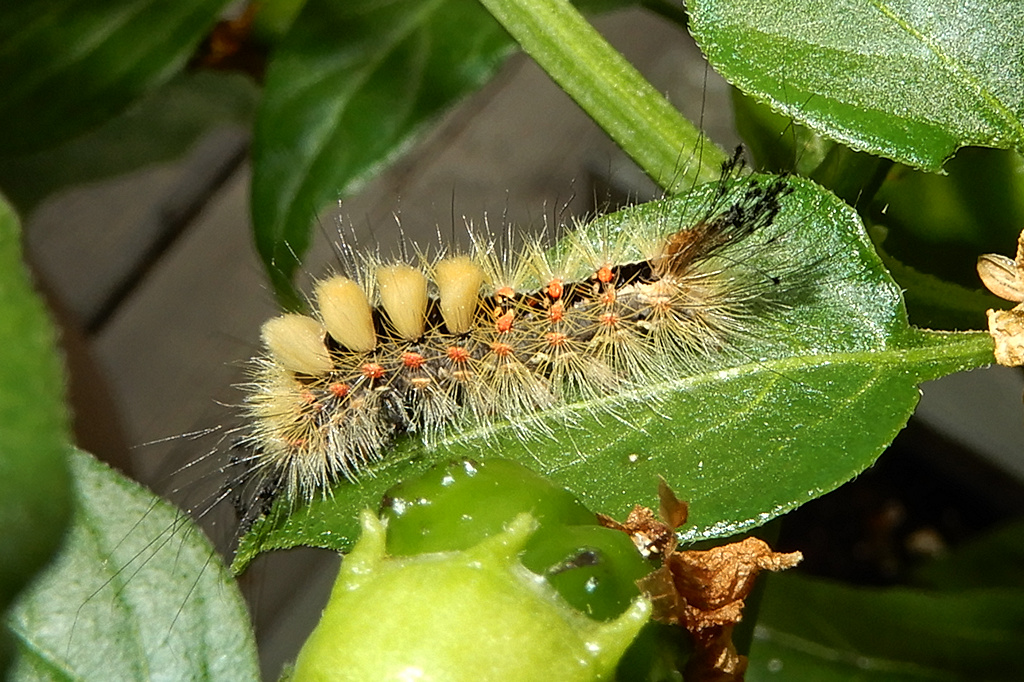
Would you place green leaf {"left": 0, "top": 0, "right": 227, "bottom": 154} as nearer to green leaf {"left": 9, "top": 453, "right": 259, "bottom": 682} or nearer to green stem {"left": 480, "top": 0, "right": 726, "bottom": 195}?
green stem {"left": 480, "top": 0, "right": 726, "bottom": 195}

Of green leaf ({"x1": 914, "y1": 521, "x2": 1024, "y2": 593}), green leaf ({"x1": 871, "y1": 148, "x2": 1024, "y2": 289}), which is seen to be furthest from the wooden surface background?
green leaf ({"x1": 871, "y1": 148, "x2": 1024, "y2": 289})

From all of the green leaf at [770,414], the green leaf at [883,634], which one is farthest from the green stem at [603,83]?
the green leaf at [883,634]

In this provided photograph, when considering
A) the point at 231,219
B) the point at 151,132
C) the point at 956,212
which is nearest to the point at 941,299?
the point at 956,212

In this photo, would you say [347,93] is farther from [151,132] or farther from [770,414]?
[770,414]

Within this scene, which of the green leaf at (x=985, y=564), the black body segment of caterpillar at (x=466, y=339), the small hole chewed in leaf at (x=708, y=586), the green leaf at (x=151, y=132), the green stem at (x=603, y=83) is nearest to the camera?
the small hole chewed in leaf at (x=708, y=586)

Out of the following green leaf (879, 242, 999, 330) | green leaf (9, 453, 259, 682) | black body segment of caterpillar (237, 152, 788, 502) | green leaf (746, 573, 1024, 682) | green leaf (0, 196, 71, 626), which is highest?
green leaf (0, 196, 71, 626)

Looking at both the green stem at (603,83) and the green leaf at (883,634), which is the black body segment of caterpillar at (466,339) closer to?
the green stem at (603,83)

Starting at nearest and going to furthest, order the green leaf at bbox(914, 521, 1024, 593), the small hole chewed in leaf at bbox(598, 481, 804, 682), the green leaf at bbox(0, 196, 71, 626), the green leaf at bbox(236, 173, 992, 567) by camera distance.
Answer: the green leaf at bbox(0, 196, 71, 626)
the small hole chewed in leaf at bbox(598, 481, 804, 682)
the green leaf at bbox(236, 173, 992, 567)
the green leaf at bbox(914, 521, 1024, 593)
